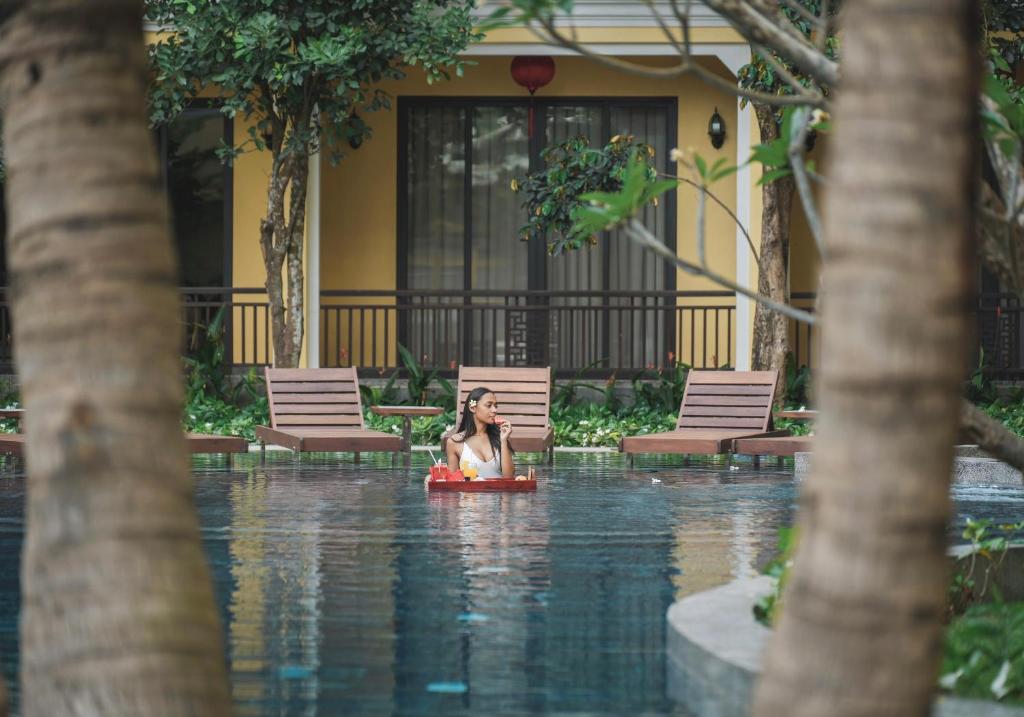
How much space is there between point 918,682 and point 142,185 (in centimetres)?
151

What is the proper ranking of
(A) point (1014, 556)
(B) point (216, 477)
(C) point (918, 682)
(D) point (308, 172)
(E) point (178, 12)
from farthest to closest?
1. (D) point (308, 172)
2. (E) point (178, 12)
3. (B) point (216, 477)
4. (A) point (1014, 556)
5. (C) point (918, 682)

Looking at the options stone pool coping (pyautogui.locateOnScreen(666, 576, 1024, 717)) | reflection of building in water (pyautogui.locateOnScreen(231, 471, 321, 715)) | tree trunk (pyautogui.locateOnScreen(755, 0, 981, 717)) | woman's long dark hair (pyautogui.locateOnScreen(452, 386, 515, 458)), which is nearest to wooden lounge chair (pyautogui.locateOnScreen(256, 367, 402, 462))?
woman's long dark hair (pyautogui.locateOnScreen(452, 386, 515, 458))

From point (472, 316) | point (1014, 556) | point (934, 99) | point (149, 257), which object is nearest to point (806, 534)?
point (934, 99)

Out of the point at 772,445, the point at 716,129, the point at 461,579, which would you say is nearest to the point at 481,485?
the point at 772,445

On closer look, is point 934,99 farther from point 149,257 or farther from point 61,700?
point 61,700

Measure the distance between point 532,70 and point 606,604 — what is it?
13613 millimetres

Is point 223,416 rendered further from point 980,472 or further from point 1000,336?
point 1000,336

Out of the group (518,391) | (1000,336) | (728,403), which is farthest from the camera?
(1000,336)

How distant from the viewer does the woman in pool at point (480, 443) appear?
1184 cm

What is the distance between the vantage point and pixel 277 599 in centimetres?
703

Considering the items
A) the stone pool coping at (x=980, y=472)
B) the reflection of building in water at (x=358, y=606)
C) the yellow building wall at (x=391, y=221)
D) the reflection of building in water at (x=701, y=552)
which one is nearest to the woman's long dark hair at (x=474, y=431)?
the reflection of building in water at (x=358, y=606)

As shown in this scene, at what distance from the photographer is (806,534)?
2688mm

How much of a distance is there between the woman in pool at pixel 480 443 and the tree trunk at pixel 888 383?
30.0 ft

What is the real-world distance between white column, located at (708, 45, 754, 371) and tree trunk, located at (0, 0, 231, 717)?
15.9m
